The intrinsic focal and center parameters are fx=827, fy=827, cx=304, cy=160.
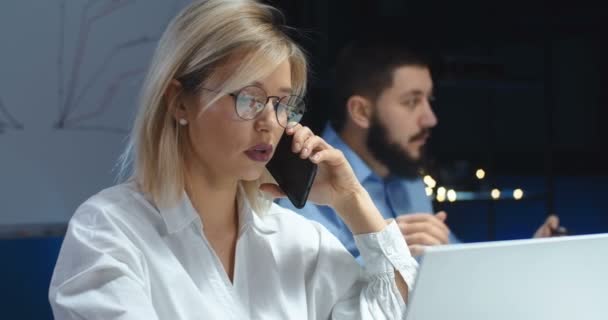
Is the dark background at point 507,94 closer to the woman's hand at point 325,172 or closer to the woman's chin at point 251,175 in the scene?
the woman's hand at point 325,172

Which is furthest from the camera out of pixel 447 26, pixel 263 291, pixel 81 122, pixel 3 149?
pixel 447 26

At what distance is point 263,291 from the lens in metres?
1.35

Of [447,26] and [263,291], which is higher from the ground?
[447,26]

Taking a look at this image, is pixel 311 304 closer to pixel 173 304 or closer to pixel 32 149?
pixel 173 304

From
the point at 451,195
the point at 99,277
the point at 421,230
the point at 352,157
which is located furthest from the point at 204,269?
the point at 451,195

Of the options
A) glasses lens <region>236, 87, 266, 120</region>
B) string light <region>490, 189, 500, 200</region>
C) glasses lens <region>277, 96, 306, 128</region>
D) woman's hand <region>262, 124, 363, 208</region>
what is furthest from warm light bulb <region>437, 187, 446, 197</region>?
glasses lens <region>236, 87, 266, 120</region>

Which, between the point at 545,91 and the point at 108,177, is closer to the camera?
the point at 108,177

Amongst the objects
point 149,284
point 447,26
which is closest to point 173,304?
point 149,284

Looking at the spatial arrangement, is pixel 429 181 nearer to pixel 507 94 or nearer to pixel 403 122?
pixel 403 122

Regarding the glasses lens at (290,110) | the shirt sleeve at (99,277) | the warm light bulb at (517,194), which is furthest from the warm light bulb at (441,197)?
the shirt sleeve at (99,277)

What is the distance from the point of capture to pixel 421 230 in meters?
2.05

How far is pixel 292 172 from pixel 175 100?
26 cm

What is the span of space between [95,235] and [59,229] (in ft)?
3.36

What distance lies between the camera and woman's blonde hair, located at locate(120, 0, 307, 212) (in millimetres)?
1242
